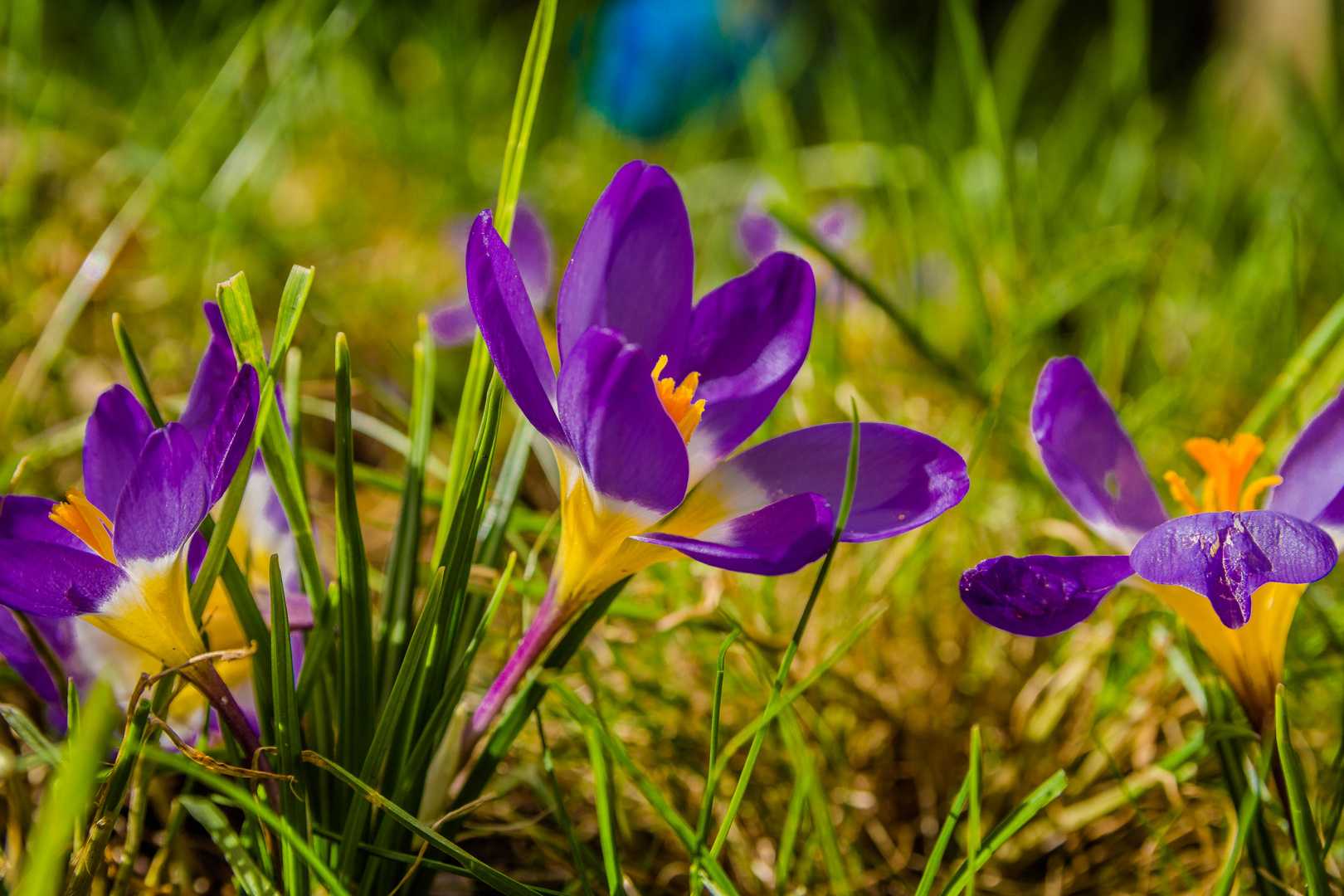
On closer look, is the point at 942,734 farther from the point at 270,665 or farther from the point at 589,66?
the point at 589,66

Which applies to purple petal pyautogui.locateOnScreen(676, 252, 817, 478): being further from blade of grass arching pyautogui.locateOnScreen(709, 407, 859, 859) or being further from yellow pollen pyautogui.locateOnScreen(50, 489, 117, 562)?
yellow pollen pyautogui.locateOnScreen(50, 489, 117, 562)

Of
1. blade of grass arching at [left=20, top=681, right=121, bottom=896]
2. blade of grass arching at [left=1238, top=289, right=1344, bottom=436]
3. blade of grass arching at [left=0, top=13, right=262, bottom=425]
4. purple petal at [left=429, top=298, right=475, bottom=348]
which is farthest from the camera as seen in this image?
purple petal at [left=429, top=298, right=475, bottom=348]

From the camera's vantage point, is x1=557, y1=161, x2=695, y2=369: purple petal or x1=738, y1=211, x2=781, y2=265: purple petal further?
x1=738, y1=211, x2=781, y2=265: purple petal

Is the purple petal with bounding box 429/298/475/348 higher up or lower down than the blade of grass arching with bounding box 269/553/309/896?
higher up

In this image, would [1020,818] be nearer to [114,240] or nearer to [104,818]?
[104,818]

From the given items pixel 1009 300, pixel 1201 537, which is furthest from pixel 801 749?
pixel 1009 300

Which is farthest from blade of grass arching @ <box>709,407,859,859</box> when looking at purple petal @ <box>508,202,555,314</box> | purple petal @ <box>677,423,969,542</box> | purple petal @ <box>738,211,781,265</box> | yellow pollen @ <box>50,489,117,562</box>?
purple petal @ <box>738,211,781,265</box>
